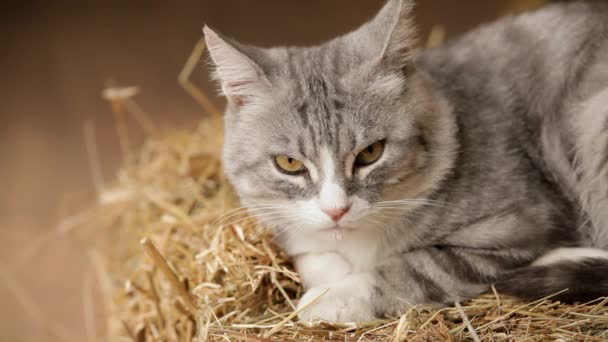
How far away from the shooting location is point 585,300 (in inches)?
66.7

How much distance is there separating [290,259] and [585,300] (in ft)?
3.10

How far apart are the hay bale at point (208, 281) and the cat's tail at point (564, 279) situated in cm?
3

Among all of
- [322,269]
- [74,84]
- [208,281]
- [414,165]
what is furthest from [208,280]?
[74,84]

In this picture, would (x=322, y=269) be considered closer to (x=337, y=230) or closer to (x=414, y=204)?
(x=337, y=230)

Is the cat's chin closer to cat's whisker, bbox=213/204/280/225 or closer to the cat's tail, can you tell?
cat's whisker, bbox=213/204/280/225

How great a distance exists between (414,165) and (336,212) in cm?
33

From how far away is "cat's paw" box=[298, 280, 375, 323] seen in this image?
1.77 m

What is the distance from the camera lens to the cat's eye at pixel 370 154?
176 centimetres

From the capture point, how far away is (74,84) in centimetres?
410

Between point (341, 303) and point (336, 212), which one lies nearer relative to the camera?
point (336, 212)

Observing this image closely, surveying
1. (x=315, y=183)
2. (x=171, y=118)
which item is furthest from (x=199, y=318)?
(x=171, y=118)

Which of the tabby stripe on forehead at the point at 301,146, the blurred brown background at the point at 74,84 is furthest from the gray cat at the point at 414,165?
the blurred brown background at the point at 74,84

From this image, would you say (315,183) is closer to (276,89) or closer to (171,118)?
(276,89)

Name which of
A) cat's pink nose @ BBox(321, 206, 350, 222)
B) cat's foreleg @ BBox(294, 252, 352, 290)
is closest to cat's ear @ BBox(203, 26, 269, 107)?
cat's pink nose @ BBox(321, 206, 350, 222)
